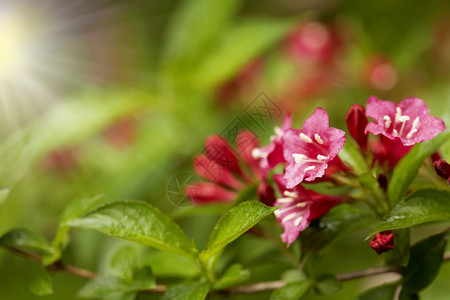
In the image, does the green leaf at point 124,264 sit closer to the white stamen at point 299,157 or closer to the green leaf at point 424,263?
the white stamen at point 299,157

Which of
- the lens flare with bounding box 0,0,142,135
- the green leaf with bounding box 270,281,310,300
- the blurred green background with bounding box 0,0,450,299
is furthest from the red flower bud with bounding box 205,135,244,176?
the lens flare with bounding box 0,0,142,135

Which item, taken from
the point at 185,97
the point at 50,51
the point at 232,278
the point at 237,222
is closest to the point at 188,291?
the point at 232,278

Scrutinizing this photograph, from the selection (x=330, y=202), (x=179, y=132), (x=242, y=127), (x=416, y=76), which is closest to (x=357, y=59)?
(x=416, y=76)

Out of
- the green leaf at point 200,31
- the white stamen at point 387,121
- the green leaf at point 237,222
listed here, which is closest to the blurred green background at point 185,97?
the green leaf at point 200,31

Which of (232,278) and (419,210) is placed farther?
(232,278)

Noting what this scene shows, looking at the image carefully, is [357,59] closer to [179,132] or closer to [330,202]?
[179,132]

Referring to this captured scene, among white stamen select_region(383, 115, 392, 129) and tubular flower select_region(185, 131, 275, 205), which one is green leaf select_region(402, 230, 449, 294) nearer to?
white stamen select_region(383, 115, 392, 129)

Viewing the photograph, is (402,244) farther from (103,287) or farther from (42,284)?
(42,284)
